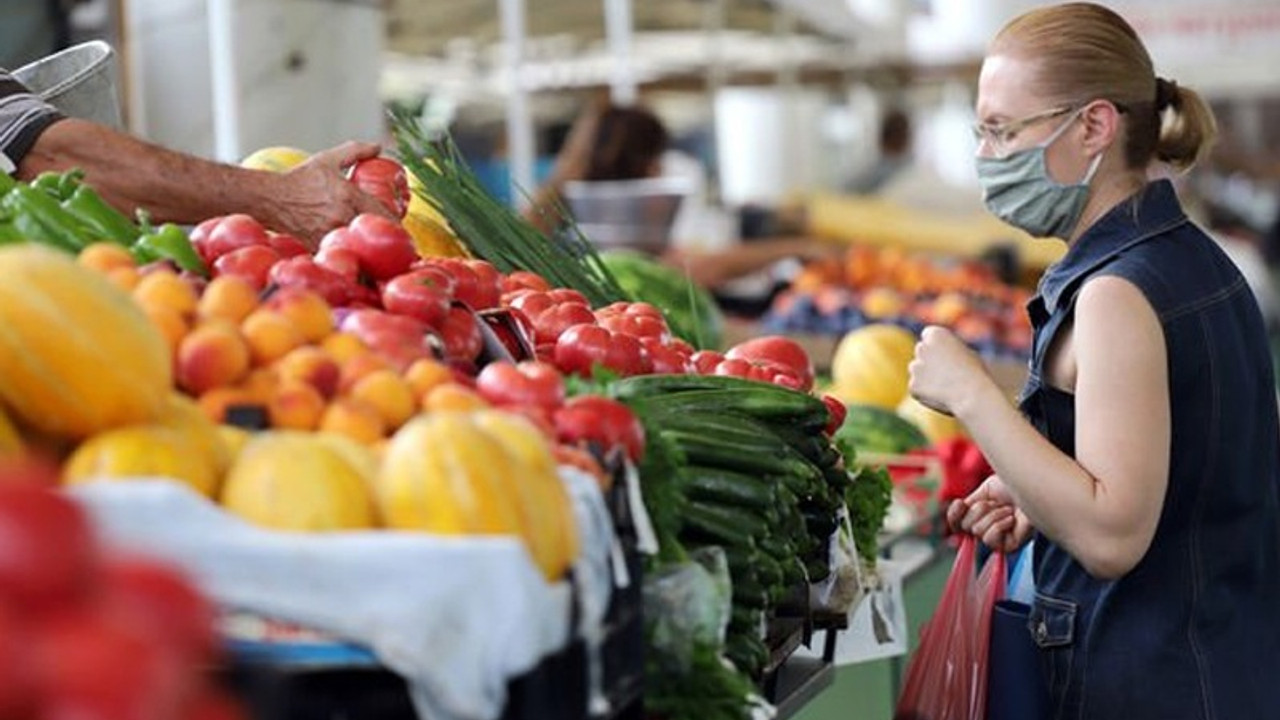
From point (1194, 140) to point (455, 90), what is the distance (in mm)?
14146

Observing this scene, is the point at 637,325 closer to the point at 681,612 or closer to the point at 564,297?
the point at 564,297

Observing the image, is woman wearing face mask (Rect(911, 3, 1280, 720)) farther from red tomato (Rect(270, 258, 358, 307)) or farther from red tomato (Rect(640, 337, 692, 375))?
red tomato (Rect(270, 258, 358, 307))

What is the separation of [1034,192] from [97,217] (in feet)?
4.70

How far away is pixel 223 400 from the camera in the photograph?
2.06 metres

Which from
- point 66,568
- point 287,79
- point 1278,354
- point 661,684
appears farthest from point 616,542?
point 1278,354

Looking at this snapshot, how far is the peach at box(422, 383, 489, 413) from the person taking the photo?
2104 mm

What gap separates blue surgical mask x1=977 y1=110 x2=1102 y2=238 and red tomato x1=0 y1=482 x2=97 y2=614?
2.03 metres

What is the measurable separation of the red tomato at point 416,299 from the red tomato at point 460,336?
1 centimetres

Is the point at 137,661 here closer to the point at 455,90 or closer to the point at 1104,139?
the point at 1104,139

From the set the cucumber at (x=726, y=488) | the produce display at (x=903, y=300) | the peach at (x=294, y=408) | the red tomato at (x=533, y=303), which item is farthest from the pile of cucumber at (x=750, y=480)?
the produce display at (x=903, y=300)

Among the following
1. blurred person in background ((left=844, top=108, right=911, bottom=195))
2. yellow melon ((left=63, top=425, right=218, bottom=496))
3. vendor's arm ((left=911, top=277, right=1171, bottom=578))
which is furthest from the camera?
blurred person in background ((left=844, top=108, right=911, bottom=195))

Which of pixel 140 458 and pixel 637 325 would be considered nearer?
pixel 140 458

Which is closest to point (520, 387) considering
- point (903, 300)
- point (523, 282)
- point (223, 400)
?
point (223, 400)

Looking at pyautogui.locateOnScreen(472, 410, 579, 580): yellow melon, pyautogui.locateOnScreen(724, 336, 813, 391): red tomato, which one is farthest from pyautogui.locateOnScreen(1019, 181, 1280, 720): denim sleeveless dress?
pyautogui.locateOnScreen(472, 410, 579, 580): yellow melon
